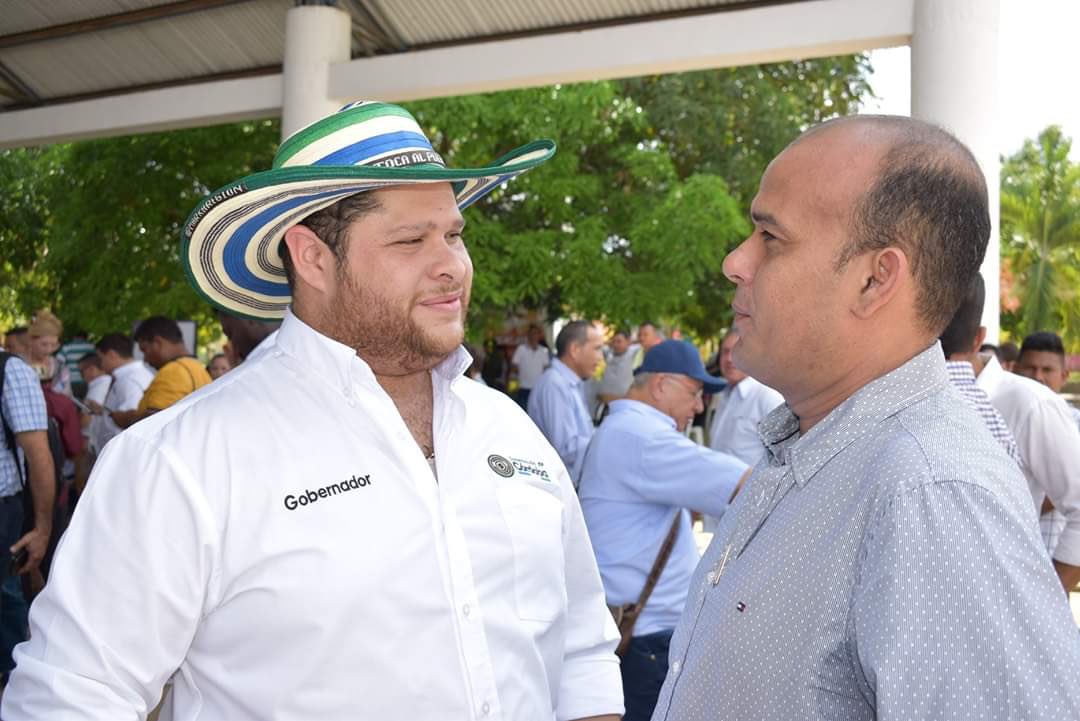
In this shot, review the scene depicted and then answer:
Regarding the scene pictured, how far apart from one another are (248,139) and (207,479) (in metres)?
12.4

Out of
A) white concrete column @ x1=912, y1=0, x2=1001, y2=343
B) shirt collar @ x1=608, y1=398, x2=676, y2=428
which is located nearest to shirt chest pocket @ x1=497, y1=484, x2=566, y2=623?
shirt collar @ x1=608, y1=398, x2=676, y2=428

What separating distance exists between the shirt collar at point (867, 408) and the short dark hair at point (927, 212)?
0.25 ft

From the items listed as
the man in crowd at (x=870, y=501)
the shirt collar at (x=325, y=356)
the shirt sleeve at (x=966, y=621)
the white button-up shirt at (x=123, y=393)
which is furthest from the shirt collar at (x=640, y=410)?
the white button-up shirt at (x=123, y=393)

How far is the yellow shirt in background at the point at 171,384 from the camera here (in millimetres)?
6270

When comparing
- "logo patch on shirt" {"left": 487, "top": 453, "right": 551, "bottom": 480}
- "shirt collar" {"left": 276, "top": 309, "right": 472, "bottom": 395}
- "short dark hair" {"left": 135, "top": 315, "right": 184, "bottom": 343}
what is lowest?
"logo patch on shirt" {"left": 487, "top": 453, "right": 551, "bottom": 480}

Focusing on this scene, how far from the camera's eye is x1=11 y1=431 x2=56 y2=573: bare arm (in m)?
5.24

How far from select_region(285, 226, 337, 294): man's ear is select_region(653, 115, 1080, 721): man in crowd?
0.87m

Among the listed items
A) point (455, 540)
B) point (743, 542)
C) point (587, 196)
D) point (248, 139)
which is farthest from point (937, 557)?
point (248, 139)

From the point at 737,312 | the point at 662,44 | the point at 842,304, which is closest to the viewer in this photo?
the point at 842,304

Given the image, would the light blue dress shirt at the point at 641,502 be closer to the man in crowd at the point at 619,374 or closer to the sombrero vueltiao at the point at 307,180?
the sombrero vueltiao at the point at 307,180

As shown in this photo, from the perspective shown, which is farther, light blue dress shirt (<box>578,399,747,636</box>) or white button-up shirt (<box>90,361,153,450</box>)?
white button-up shirt (<box>90,361,153,450</box>)

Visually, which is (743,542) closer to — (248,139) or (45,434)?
(45,434)

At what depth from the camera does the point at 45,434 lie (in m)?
5.28

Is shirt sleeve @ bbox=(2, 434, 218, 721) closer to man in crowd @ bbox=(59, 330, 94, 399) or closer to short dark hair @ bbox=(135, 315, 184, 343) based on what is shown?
short dark hair @ bbox=(135, 315, 184, 343)
